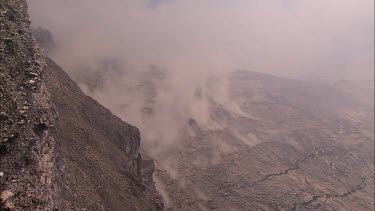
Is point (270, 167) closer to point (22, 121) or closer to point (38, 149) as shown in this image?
point (38, 149)

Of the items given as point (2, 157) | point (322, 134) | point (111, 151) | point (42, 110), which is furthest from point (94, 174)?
point (322, 134)

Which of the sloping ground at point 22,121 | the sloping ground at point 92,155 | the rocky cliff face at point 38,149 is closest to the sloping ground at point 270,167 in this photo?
the sloping ground at point 92,155

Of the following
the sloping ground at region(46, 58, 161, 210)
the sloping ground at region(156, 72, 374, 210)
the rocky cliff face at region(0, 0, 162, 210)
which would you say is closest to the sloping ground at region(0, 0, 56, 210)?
the rocky cliff face at region(0, 0, 162, 210)

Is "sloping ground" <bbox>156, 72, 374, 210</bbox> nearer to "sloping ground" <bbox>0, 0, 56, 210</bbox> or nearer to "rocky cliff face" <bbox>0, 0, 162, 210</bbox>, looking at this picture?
"rocky cliff face" <bbox>0, 0, 162, 210</bbox>

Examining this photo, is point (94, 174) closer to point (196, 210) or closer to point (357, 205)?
point (196, 210)

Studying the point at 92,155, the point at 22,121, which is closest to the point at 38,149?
the point at 22,121
